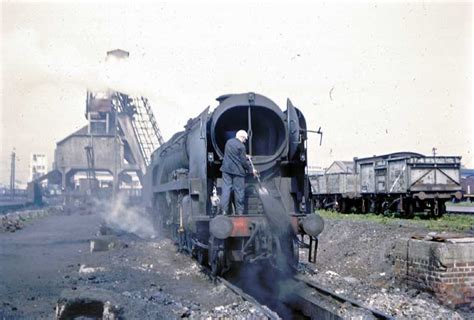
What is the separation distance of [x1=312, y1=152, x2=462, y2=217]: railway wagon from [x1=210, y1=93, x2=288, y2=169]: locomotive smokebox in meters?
10.5

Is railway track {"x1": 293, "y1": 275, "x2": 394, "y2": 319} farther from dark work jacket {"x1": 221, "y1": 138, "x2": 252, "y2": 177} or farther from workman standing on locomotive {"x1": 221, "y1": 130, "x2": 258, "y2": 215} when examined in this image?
dark work jacket {"x1": 221, "y1": 138, "x2": 252, "y2": 177}

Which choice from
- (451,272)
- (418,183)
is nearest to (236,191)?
(451,272)

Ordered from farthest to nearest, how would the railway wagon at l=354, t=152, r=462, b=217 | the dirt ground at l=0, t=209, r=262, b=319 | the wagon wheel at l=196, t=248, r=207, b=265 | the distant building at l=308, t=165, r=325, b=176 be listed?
the distant building at l=308, t=165, r=325, b=176
the railway wagon at l=354, t=152, r=462, b=217
the wagon wheel at l=196, t=248, r=207, b=265
the dirt ground at l=0, t=209, r=262, b=319

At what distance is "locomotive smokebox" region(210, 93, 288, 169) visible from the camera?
27.7 ft

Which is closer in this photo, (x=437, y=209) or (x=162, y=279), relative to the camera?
(x=162, y=279)

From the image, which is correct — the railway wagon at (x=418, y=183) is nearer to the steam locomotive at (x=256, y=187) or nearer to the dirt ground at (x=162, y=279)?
the dirt ground at (x=162, y=279)

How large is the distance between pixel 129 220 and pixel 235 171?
59.9ft

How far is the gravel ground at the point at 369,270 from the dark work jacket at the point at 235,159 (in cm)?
235

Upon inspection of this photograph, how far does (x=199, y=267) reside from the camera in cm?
991

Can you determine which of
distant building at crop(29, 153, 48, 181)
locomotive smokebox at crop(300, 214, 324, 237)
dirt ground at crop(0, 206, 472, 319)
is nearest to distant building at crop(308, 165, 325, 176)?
dirt ground at crop(0, 206, 472, 319)

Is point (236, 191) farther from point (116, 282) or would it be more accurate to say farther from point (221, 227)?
point (116, 282)

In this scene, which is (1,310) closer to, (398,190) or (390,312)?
(390,312)

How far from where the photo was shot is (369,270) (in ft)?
32.2

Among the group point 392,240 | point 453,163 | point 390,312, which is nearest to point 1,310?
point 390,312
